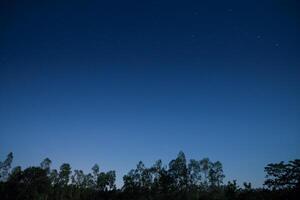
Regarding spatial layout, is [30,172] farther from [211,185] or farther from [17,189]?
[211,185]

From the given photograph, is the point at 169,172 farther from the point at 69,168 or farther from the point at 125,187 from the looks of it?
the point at 69,168

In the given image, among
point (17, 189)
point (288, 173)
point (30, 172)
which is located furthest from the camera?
point (30, 172)

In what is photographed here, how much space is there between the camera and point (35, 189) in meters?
69.5

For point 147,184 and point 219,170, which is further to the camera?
point 219,170

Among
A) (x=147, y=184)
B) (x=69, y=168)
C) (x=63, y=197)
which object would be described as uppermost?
(x=69, y=168)

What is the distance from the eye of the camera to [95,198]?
7312cm

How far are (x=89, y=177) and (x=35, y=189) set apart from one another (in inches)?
1673

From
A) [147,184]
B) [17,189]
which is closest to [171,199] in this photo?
[147,184]

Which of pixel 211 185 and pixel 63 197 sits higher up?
pixel 211 185

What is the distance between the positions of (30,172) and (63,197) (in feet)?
49.3

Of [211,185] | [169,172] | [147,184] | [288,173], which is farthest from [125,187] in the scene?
[288,173]

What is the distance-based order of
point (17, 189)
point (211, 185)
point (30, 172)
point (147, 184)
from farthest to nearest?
1. point (211, 185)
2. point (147, 184)
3. point (30, 172)
4. point (17, 189)

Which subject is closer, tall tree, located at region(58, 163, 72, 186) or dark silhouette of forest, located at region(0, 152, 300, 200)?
dark silhouette of forest, located at region(0, 152, 300, 200)

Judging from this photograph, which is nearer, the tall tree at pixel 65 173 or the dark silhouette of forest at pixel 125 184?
the dark silhouette of forest at pixel 125 184
